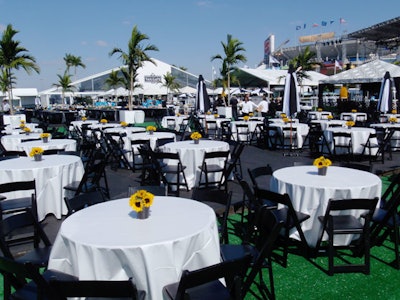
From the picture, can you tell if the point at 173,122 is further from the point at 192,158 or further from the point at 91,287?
the point at 91,287

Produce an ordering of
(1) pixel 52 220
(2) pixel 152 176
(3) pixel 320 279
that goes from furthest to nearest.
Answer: (2) pixel 152 176 → (1) pixel 52 220 → (3) pixel 320 279

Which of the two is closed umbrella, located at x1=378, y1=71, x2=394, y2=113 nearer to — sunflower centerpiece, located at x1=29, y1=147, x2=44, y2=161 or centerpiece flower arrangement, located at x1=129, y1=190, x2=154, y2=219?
sunflower centerpiece, located at x1=29, y1=147, x2=44, y2=161

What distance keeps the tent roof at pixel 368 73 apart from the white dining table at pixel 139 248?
19.9 meters

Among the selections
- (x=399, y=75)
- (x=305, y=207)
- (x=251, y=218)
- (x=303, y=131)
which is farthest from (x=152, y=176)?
(x=399, y=75)

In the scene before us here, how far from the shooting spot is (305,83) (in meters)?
35.9

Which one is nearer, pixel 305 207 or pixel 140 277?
pixel 140 277

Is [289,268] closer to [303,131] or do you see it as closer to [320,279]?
[320,279]

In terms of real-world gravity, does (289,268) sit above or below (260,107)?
below

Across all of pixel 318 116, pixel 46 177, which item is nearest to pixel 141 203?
pixel 46 177

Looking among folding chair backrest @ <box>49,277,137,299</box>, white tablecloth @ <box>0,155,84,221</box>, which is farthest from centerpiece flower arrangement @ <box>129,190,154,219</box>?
white tablecloth @ <box>0,155,84,221</box>

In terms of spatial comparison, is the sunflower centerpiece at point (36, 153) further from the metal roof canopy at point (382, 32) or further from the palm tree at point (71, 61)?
the palm tree at point (71, 61)

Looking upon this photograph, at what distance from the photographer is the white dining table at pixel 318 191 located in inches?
176

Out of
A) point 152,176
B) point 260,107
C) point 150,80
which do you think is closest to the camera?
point 152,176

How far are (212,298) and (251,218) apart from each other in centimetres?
236
